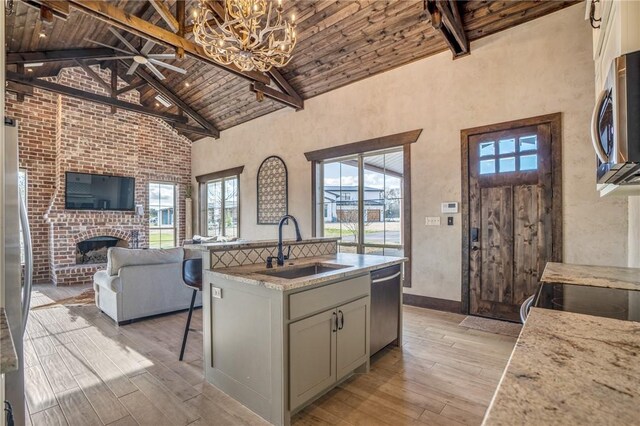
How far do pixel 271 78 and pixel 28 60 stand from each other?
3.88 meters

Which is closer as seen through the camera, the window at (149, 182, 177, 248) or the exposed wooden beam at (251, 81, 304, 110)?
the exposed wooden beam at (251, 81, 304, 110)

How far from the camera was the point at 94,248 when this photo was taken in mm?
6969

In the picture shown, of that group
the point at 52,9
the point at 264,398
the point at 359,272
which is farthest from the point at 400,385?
the point at 52,9

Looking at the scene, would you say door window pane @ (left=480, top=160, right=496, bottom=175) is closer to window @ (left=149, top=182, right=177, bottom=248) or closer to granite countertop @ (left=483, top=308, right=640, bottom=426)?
granite countertop @ (left=483, top=308, right=640, bottom=426)

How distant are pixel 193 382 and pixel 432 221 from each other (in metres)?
3.31

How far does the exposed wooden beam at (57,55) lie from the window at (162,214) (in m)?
3.17

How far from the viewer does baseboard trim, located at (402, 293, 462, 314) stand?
3982 millimetres

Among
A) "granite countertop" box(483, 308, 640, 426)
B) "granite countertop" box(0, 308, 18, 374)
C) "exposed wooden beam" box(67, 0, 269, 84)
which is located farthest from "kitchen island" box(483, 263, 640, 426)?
"exposed wooden beam" box(67, 0, 269, 84)

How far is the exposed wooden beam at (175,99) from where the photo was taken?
660 centimetres

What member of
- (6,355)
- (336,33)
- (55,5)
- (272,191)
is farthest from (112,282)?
(336,33)

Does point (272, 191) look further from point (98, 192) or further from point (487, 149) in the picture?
point (487, 149)

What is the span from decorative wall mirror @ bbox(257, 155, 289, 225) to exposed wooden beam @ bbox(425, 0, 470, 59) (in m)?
3.53

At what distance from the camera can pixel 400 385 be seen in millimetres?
2342

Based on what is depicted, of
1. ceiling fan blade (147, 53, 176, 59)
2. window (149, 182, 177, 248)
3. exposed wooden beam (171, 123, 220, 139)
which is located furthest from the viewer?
window (149, 182, 177, 248)
